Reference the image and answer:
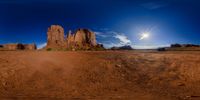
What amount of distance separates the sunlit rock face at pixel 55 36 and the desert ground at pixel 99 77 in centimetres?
5901

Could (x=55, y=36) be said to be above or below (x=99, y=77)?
above

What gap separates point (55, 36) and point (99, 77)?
6617cm

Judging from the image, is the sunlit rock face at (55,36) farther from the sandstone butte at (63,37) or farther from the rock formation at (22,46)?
the rock formation at (22,46)

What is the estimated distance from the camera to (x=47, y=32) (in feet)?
288

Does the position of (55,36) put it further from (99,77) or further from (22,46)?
(99,77)

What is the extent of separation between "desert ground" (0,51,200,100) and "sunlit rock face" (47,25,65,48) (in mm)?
59011

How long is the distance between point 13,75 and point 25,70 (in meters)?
1.22

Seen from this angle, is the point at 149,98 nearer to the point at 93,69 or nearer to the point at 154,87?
the point at 154,87

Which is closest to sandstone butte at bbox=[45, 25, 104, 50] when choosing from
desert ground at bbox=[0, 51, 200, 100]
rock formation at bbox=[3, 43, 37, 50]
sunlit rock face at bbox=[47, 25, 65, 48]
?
sunlit rock face at bbox=[47, 25, 65, 48]

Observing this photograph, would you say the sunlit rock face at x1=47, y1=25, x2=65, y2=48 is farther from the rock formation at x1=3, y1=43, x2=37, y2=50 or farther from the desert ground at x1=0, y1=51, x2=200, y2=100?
the desert ground at x1=0, y1=51, x2=200, y2=100

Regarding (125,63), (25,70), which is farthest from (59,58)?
(125,63)

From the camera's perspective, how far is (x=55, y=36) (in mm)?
85750

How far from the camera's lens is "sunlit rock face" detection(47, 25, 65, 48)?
85.6 m

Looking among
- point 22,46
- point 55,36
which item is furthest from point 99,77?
point 22,46
